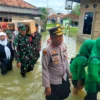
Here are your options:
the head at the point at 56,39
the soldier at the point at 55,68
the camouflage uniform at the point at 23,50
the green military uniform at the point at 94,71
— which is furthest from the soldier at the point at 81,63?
the camouflage uniform at the point at 23,50

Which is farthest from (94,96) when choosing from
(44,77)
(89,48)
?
(44,77)

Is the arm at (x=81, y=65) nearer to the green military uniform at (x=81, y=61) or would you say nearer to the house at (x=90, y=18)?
the green military uniform at (x=81, y=61)

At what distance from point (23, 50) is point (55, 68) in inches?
93.3

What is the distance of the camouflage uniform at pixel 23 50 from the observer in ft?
16.8

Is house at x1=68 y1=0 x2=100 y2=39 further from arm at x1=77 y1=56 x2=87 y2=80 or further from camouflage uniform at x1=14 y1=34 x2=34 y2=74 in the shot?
arm at x1=77 y1=56 x2=87 y2=80

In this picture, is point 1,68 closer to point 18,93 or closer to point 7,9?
point 18,93

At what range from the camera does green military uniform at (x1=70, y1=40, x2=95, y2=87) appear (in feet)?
11.9

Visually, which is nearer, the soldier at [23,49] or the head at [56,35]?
the head at [56,35]

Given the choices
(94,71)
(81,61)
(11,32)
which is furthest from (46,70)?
(11,32)

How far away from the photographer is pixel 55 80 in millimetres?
3031

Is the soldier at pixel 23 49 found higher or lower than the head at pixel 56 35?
lower

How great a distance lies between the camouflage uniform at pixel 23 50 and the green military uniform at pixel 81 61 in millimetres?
1579

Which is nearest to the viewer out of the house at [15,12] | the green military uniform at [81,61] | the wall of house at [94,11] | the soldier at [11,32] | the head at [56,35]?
the head at [56,35]

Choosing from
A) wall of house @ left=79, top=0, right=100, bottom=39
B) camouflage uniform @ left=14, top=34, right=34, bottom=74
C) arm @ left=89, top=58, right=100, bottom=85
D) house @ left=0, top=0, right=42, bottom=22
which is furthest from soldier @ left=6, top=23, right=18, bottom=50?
house @ left=0, top=0, right=42, bottom=22
